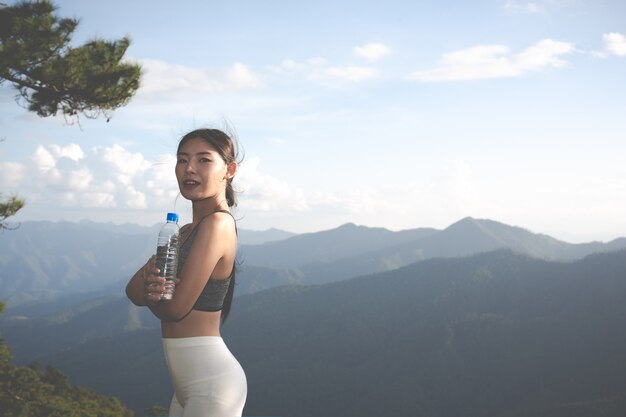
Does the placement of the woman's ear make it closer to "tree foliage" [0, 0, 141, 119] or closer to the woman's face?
the woman's face

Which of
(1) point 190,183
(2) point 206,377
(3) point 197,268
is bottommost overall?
(2) point 206,377

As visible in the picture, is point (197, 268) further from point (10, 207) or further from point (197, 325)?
point (10, 207)

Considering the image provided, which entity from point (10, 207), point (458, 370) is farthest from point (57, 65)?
point (458, 370)

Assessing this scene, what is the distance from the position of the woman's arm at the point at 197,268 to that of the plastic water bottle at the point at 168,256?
0.04 m

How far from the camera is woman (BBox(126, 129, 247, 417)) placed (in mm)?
2322

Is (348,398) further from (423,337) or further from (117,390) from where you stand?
(117,390)

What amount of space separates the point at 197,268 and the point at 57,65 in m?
8.03

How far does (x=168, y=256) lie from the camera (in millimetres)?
2498

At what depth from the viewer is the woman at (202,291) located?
2.32 m

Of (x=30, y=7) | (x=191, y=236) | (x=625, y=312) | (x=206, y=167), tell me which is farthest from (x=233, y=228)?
(x=625, y=312)

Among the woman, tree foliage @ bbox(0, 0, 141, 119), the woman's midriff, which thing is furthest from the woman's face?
tree foliage @ bbox(0, 0, 141, 119)

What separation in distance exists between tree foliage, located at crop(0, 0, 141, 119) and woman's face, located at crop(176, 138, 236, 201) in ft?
23.8

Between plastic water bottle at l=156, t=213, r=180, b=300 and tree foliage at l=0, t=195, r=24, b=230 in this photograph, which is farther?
tree foliage at l=0, t=195, r=24, b=230

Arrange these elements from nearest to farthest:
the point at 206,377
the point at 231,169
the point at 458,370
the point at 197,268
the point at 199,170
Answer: the point at 197,268 < the point at 206,377 < the point at 199,170 < the point at 231,169 < the point at 458,370
